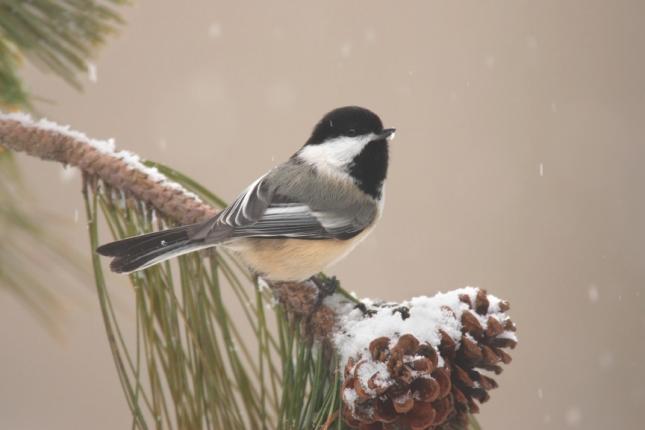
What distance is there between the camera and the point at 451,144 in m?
3.75

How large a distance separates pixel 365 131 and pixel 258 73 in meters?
2.72

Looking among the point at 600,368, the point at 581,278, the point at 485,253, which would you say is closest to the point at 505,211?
the point at 485,253

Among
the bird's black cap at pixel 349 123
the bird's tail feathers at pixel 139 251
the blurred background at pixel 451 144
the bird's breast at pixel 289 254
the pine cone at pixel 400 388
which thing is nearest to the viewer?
the pine cone at pixel 400 388

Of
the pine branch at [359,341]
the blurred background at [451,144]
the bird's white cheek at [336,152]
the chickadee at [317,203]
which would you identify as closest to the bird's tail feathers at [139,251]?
the pine branch at [359,341]

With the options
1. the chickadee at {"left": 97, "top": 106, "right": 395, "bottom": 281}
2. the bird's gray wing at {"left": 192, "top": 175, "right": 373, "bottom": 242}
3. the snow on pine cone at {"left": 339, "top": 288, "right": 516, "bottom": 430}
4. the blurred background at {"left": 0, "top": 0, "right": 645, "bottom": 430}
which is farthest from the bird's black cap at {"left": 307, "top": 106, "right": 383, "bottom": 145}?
the blurred background at {"left": 0, "top": 0, "right": 645, "bottom": 430}

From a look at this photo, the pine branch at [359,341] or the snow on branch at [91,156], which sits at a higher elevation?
the snow on branch at [91,156]

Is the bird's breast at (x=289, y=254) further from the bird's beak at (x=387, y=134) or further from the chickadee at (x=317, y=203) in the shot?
the bird's beak at (x=387, y=134)

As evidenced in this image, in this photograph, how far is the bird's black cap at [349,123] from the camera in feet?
3.97

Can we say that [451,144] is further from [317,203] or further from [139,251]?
[139,251]

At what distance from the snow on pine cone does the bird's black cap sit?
0.52 m

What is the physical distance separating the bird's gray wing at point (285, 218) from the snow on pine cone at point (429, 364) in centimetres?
41

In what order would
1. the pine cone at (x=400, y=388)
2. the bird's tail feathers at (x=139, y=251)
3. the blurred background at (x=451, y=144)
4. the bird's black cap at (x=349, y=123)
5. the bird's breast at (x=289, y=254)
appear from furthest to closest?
the blurred background at (x=451, y=144)
the bird's black cap at (x=349, y=123)
the bird's breast at (x=289, y=254)
the bird's tail feathers at (x=139, y=251)
the pine cone at (x=400, y=388)

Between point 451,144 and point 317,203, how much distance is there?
265cm

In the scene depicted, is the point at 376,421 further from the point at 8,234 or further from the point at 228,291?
the point at 228,291
